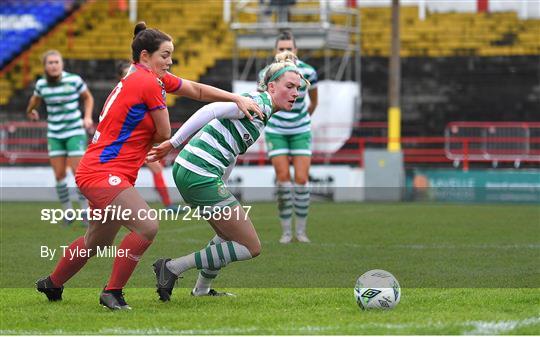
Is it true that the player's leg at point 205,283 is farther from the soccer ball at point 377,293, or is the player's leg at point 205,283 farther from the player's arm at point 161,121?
the soccer ball at point 377,293

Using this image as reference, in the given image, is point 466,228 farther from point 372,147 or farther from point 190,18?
point 190,18

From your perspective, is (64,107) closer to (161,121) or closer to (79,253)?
(79,253)

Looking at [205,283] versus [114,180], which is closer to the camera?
[114,180]

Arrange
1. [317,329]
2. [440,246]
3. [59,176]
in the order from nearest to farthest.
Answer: [317,329]
[440,246]
[59,176]

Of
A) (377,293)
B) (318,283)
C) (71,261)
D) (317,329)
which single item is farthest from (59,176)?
(317,329)

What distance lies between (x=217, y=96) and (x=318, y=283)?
6.68ft

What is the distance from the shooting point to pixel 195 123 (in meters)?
7.71

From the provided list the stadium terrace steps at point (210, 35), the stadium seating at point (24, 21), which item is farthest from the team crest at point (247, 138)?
the stadium seating at point (24, 21)

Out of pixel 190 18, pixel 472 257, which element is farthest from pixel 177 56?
pixel 472 257

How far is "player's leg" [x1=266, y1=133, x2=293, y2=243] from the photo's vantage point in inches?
506

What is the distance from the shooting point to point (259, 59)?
31.1m

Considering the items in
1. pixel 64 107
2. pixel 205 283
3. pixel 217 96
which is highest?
pixel 217 96

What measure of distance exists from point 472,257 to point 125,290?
402 centimetres

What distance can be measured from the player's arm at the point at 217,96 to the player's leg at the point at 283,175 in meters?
4.83
